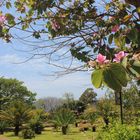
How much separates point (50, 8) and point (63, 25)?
0.18 meters

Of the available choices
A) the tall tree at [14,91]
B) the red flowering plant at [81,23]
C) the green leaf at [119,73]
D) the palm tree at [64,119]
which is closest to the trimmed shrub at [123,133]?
the red flowering plant at [81,23]

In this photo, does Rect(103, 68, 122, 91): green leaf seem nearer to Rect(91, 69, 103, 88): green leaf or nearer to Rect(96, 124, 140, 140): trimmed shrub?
Rect(91, 69, 103, 88): green leaf

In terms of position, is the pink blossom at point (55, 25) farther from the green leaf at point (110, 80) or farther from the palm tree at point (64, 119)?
the palm tree at point (64, 119)

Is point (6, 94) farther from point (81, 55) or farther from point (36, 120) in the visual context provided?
point (81, 55)

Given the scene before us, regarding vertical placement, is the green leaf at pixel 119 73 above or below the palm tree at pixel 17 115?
below

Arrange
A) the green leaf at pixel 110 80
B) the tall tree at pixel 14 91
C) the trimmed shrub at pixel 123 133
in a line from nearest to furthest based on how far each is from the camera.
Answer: the green leaf at pixel 110 80 → the trimmed shrub at pixel 123 133 → the tall tree at pixel 14 91

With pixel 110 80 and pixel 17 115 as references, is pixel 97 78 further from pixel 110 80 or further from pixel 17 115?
pixel 17 115

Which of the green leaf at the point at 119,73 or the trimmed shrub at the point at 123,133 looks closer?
the green leaf at the point at 119,73

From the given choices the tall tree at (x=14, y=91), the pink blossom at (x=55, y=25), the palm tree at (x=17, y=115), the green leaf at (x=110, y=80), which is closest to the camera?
the green leaf at (x=110, y=80)

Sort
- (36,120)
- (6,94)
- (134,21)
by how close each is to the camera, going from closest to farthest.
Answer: (134,21) → (36,120) → (6,94)

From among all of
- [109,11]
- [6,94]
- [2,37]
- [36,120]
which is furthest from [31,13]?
[6,94]

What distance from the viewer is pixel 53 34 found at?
3648 mm

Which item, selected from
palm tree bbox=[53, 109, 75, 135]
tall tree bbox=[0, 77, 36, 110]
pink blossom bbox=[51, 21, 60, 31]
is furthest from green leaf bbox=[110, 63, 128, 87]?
tall tree bbox=[0, 77, 36, 110]

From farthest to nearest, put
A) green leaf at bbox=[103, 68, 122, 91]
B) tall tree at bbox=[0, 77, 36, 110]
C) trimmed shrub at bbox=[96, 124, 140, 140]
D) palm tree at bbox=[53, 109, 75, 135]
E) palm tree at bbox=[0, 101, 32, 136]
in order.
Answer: tall tree at bbox=[0, 77, 36, 110], palm tree at bbox=[0, 101, 32, 136], palm tree at bbox=[53, 109, 75, 135], trimmed shrub at bbox=[96, 124, 140, 140], green leaf at bbox=[103, 68, 122, 91]
